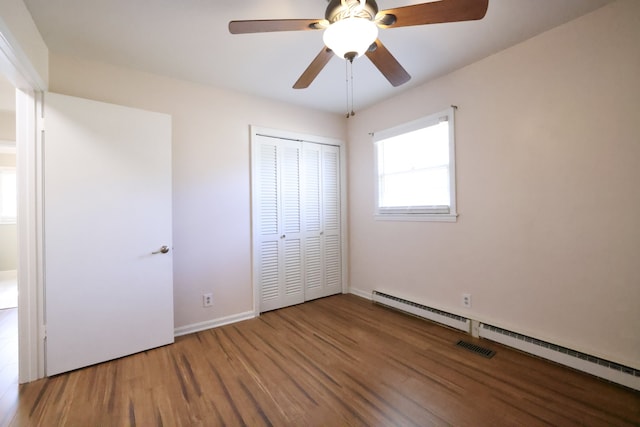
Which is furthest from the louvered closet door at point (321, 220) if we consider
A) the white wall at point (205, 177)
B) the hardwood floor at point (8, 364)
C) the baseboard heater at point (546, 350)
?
the hardwood floor at point (8, 364)

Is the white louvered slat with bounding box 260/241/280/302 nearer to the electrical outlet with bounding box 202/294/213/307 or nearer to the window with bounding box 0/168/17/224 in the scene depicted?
the electrical outlet with bounding box 202/294/213/307

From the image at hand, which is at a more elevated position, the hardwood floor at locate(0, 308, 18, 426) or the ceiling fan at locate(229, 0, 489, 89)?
the ceiling fan at locate(229, 0, 489, 89)

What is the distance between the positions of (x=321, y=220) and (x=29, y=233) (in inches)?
105

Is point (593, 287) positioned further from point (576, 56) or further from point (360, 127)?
point (360, 127)

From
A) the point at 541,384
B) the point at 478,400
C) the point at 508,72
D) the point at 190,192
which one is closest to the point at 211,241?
the point at 190,192

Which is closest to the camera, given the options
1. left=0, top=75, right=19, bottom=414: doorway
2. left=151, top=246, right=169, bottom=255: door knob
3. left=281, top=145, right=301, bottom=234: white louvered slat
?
left=0, top=75, right=19, bottom=414: doorway

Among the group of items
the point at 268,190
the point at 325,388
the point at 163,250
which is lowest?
the point at 325,388

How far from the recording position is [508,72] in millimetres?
2209

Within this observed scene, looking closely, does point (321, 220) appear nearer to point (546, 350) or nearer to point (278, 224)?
point (278, 224)

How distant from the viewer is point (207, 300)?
273cm

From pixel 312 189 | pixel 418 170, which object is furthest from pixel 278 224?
pixel 418 170

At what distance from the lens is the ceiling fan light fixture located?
1214mm

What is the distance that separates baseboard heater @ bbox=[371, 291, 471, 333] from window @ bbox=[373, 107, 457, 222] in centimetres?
93

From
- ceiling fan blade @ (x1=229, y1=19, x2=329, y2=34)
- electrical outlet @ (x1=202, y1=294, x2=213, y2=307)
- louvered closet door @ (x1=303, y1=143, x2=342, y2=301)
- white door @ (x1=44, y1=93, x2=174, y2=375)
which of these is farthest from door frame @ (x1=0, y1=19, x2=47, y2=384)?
louvered closet door @ (x1=303, y1=143, x2=342, y2=301)
